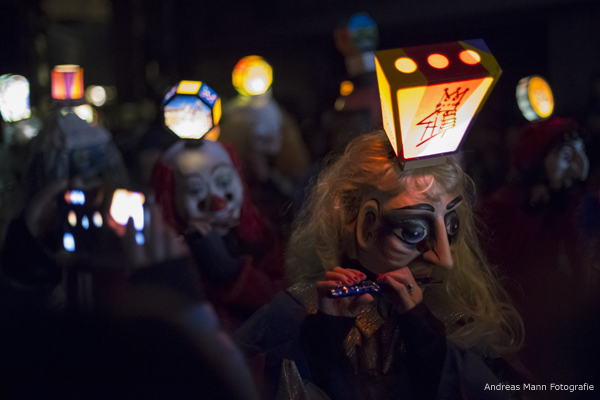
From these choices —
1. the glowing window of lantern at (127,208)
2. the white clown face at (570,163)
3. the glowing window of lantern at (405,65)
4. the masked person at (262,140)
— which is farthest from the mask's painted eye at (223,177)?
the white clown face at (570,163)

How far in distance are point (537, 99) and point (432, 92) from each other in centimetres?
112

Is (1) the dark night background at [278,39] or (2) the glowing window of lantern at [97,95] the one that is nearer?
(1) the dark night background at [278,39]

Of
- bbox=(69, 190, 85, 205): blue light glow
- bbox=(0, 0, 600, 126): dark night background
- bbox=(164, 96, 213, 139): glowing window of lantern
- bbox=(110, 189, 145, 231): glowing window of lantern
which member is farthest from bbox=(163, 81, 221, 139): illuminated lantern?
bbox=(0, 0, 600, 126): dark night background

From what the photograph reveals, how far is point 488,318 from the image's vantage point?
1.19 m

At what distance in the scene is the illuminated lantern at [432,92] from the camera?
3.22 feet

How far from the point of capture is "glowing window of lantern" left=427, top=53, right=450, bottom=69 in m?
1.00

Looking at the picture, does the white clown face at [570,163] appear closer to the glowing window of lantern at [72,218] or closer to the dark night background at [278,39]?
the glowing window of lantern at [72,218]

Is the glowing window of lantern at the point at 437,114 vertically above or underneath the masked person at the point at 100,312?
above

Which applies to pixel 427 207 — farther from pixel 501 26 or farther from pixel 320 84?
pixel 320 84

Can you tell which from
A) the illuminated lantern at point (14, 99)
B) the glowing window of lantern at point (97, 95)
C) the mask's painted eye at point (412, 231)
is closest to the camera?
the mask's painted eye at point (412, 231)

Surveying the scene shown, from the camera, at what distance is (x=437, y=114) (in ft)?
3.39

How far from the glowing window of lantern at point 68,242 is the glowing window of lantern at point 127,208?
0.46ft

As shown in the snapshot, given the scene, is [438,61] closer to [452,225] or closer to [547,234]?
[452,225]

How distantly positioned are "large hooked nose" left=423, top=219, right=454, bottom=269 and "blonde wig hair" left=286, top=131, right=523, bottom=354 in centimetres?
8
